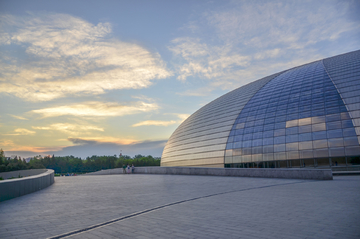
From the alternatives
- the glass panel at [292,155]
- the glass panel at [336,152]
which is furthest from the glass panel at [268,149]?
the glass panel at [336,152]

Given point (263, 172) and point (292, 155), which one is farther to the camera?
point (292, 155)

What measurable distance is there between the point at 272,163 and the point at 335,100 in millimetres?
9205

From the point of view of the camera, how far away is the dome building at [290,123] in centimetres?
2433

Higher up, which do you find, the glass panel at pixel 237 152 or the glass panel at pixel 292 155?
the glass panel at pixel 237 152

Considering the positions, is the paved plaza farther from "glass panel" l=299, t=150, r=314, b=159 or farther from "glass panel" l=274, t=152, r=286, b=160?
"glass panel" l=274, t=152, r=286, b=160

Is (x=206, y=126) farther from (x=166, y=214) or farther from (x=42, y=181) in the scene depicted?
(x=166, y=214)

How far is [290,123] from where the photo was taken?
2827 centimetres

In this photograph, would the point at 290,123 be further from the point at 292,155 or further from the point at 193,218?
the point at 193,218

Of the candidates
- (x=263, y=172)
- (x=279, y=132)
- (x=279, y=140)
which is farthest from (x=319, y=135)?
(x=263, y=172)

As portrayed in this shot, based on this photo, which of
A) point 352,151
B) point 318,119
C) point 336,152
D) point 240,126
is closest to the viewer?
point 352,151

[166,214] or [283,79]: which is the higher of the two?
[283,79]

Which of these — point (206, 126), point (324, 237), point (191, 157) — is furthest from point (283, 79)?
point (324, 237)

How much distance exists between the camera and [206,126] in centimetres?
4078

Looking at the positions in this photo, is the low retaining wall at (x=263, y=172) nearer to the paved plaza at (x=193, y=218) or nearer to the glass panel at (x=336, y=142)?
the glass panel at (x=336, y=142)
